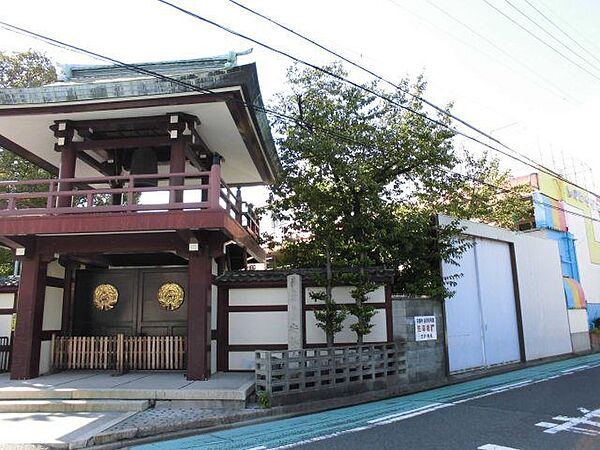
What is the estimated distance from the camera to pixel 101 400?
923 cm

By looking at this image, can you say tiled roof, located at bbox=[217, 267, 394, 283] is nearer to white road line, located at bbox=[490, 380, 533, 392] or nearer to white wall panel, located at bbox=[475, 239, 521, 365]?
white road line, located at bbox=[490, 380, 533, 392]

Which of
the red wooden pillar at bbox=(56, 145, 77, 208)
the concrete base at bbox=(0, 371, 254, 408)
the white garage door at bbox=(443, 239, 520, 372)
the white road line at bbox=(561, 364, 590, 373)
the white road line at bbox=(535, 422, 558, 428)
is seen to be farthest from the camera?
the white road line at bbox=(561, 364, 590, 373)

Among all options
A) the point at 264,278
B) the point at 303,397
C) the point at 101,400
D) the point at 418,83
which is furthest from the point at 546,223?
the point at 101,400

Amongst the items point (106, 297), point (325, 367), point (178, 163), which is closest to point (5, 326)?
point (106, 297)

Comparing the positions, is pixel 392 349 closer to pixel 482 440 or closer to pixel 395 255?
pixel 395 255

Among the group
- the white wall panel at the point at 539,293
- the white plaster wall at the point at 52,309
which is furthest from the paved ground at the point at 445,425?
the white wall panel at the point at 539,293

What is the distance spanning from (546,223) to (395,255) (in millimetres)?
13831

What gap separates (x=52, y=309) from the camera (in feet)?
40.8

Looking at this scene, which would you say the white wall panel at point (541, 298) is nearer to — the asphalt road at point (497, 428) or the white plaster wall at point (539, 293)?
the white plaster wall at point (539, 293)

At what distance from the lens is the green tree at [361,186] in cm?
1334

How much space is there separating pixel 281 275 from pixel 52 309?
20.4ft

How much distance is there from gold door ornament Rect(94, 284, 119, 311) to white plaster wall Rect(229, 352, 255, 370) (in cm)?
387

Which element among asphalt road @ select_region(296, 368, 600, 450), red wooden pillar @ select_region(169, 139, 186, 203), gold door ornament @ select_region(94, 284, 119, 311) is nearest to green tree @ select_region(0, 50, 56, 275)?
gold door ornament @ select_region(94, 284, 119, 311)

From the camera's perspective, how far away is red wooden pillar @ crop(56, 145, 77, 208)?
11.7 meters
